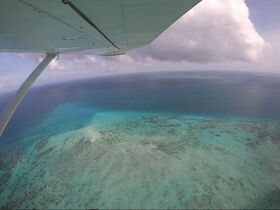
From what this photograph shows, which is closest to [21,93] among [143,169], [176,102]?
[143,169]

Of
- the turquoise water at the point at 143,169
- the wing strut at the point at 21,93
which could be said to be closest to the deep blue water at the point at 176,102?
the turquoise water at the point at 143,169

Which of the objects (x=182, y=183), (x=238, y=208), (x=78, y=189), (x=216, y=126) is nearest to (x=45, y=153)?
(x=78, y=189)

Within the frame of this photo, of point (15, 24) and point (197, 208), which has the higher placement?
point (15, 24)

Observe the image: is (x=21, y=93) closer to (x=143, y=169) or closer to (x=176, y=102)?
(x=143, y=169)

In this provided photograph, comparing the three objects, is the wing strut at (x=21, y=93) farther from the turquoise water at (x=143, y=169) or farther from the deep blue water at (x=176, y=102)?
the deep blue water at (x=176, y=102)

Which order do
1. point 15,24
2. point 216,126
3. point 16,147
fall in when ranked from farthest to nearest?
point 216,126 < point 16,147 < point 15,24

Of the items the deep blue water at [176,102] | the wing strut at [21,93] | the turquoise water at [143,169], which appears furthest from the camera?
the deep blue water at [176,102]

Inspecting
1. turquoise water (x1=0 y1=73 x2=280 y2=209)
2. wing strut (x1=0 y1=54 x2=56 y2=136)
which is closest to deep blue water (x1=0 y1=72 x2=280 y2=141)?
turquoise water (x1=0 y1=73 x2=280 y2=209)

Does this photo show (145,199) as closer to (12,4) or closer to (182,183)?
(182,183)

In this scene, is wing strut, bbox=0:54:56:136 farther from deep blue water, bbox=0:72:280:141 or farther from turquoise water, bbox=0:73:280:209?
deep blue water, bbox=0:72:280:141
